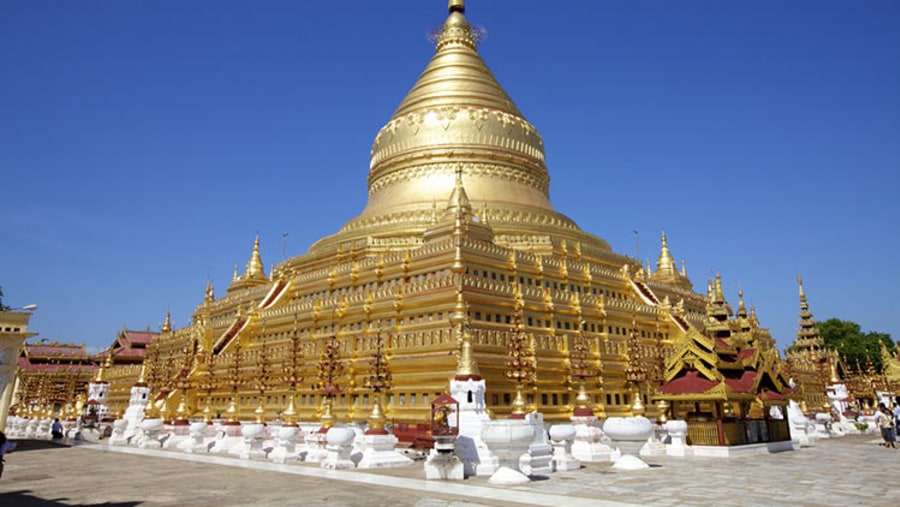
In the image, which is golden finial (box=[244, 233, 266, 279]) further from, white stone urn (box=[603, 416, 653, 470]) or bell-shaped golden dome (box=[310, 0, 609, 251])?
white stone urn (box=[603, 416, 653, 470])

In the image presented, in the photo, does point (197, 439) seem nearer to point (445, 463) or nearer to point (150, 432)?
point (150, 432)

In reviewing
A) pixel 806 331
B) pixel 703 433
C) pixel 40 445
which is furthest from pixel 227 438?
pixel 806 331

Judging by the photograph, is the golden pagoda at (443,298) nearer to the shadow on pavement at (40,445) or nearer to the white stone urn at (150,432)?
the white stone urn at (150,432)

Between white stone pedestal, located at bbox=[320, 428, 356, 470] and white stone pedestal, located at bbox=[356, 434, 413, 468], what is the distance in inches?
15.7

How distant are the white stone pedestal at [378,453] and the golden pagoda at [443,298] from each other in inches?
121

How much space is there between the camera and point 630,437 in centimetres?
1638

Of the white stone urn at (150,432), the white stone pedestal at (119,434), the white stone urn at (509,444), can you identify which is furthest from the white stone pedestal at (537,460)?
the white stone pedestal at (119,434)

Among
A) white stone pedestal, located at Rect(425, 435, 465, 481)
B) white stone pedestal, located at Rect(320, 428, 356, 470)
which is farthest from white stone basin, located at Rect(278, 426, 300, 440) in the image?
white stone pedestal, located at Rect(425, 435, 465, 481)

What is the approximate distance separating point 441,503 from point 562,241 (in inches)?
961

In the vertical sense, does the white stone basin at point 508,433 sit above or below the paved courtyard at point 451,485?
above

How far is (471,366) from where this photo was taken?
18516mm

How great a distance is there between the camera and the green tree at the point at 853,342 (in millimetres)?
69250

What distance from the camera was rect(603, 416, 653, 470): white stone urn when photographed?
16.3 m

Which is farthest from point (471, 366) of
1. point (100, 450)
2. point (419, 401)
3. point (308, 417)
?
point (100, 450)
